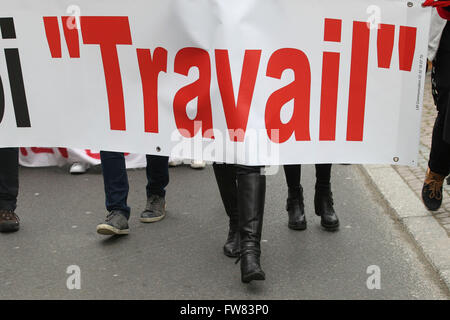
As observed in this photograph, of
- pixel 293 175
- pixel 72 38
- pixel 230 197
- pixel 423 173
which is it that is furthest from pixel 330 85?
pixel 423 173

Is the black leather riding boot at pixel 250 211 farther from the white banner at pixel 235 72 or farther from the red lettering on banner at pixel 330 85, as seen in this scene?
the red lettering on banner at pixel 330 85

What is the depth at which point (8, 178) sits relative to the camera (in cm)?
467

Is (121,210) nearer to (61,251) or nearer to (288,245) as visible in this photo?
(61,251)

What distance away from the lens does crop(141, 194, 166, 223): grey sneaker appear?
4.74m

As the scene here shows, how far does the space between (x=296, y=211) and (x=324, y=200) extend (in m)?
0.21

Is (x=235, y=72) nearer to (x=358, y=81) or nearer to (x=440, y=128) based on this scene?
(x=358, y=81)

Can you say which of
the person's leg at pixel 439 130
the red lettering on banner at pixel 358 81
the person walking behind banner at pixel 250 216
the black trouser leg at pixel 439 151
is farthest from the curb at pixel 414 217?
the person walking behind banner at pixel 250 216

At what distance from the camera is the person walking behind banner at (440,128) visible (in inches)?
160

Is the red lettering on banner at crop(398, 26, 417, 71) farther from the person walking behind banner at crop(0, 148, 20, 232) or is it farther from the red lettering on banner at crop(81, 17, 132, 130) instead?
the person walking behind banner at crop(0, 148, 20, 232)

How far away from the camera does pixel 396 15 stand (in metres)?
3.40

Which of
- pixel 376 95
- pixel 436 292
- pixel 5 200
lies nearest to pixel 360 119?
pixel 376 95

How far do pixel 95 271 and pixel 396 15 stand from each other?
2312 millimetres

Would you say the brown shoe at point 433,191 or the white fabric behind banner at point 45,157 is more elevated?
the brown shoe at point 433,191

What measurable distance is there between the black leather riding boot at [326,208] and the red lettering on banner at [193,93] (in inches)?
49.0
